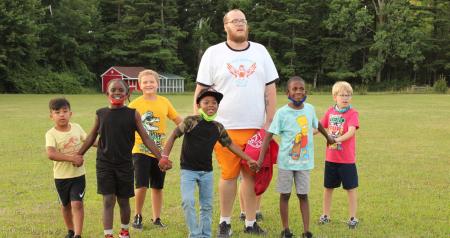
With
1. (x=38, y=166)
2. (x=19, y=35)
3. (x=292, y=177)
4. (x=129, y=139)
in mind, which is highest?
(x=19, y=35)

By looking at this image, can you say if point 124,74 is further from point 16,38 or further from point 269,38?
point 269,38

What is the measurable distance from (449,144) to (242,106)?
399 inches

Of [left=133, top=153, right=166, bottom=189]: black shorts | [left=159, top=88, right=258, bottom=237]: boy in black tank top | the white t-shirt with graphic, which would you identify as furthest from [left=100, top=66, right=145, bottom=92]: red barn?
[left=159, top=88, right=258, bottom=237]: boy in black tank top

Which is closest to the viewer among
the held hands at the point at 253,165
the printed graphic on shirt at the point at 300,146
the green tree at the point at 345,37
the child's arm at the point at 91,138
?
the child's arm at the point at 91,138

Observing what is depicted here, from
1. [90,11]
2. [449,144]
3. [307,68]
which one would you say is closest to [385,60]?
[307,68]

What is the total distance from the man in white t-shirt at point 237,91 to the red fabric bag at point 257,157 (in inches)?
2.8

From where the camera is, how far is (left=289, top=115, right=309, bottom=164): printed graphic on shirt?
537cm

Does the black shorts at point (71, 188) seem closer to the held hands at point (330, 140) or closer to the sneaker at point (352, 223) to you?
the held hands at point (330, 140)

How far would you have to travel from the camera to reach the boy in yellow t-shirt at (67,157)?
5.10m

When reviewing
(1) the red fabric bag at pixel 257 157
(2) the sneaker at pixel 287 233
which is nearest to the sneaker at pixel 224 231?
(1) the red fabric bag at pixel 257 157

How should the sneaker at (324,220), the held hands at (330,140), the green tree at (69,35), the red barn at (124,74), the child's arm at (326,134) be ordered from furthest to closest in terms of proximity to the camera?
the green tree at (69,35) < the red barn at (124,74) < the sneaker at (324,220) < the held hands at (330,140) < the child's arm at (326,134)

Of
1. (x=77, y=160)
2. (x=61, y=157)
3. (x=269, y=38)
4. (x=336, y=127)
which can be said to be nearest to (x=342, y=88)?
(x=336, y=127)

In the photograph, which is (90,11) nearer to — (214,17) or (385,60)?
(214,17)

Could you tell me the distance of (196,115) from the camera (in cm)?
518
